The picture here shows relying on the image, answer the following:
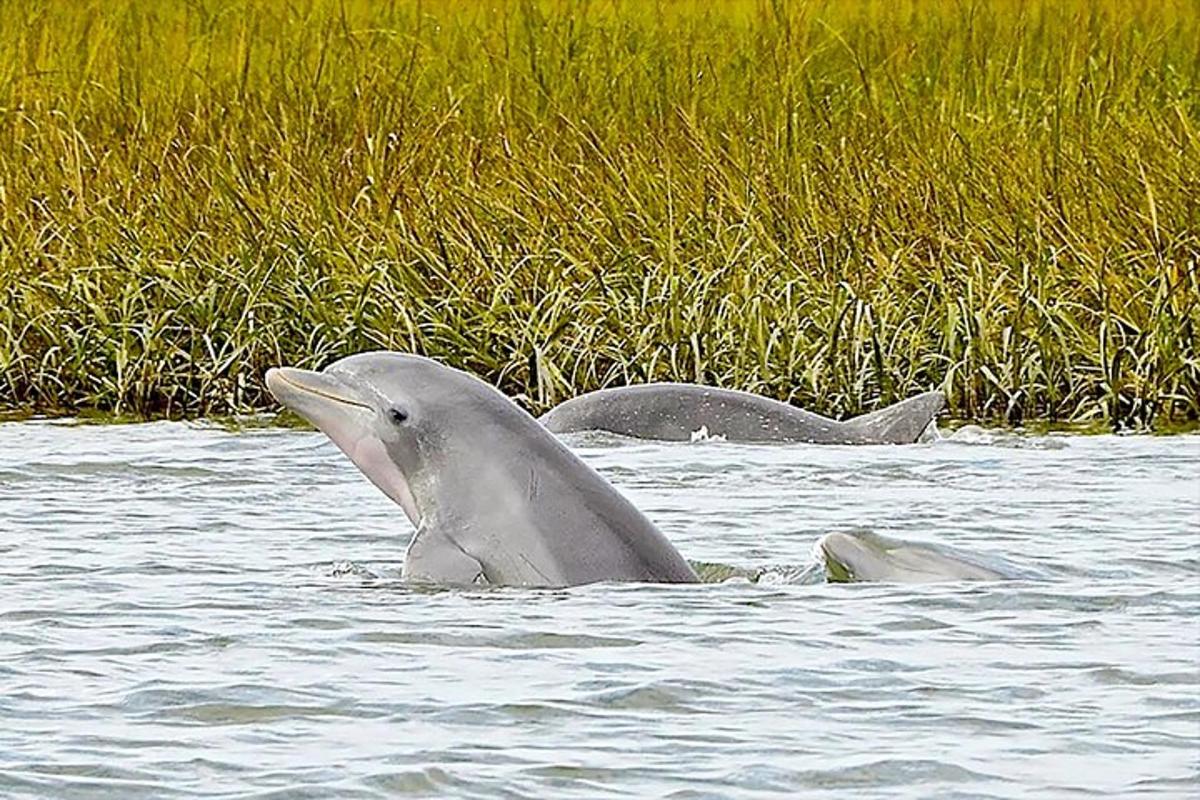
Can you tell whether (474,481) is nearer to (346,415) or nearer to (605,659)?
(346,415)

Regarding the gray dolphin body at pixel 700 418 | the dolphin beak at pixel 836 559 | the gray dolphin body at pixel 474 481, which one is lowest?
the gray dolphin body at pixel 700 418

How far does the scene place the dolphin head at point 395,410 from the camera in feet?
25.0

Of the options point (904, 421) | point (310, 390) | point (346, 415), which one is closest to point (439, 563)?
point (346, 415)

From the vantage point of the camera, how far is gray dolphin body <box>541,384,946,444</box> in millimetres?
10875

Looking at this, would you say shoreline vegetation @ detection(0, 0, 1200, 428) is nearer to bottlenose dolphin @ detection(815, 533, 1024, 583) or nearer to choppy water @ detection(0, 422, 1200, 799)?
choppy water @ detection(0, 422, 1200, 799)

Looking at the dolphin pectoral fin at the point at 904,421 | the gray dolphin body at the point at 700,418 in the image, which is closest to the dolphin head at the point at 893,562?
the dolphin pectoral fin at the point at 904,421

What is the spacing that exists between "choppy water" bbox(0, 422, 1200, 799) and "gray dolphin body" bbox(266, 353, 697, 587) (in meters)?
0.12

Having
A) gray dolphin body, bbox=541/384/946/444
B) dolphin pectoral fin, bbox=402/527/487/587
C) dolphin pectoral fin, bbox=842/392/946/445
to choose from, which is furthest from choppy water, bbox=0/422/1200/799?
gray dolphin body, bbox=541/384/946/444

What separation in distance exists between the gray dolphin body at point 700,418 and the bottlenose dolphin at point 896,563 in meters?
3.29

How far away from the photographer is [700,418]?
11031 mm

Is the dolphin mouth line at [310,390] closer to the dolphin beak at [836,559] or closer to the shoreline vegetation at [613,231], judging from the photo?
the dolphin beak at [836,559]

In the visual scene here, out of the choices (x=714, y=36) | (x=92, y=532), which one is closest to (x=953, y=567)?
(x=92, y=532)

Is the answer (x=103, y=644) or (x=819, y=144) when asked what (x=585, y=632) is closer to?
(x=103, y=644)

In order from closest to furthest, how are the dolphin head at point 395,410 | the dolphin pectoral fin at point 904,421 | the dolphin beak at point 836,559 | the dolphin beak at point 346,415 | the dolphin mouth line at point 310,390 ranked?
1. the dolphin beak at point 836,559
2. the dolphin head at point 395,410
3. the dolphin beak at point 346,415
4. the dolphin mouth line at point 310,390
5. the dolphin pectoral fin at point 904,421
